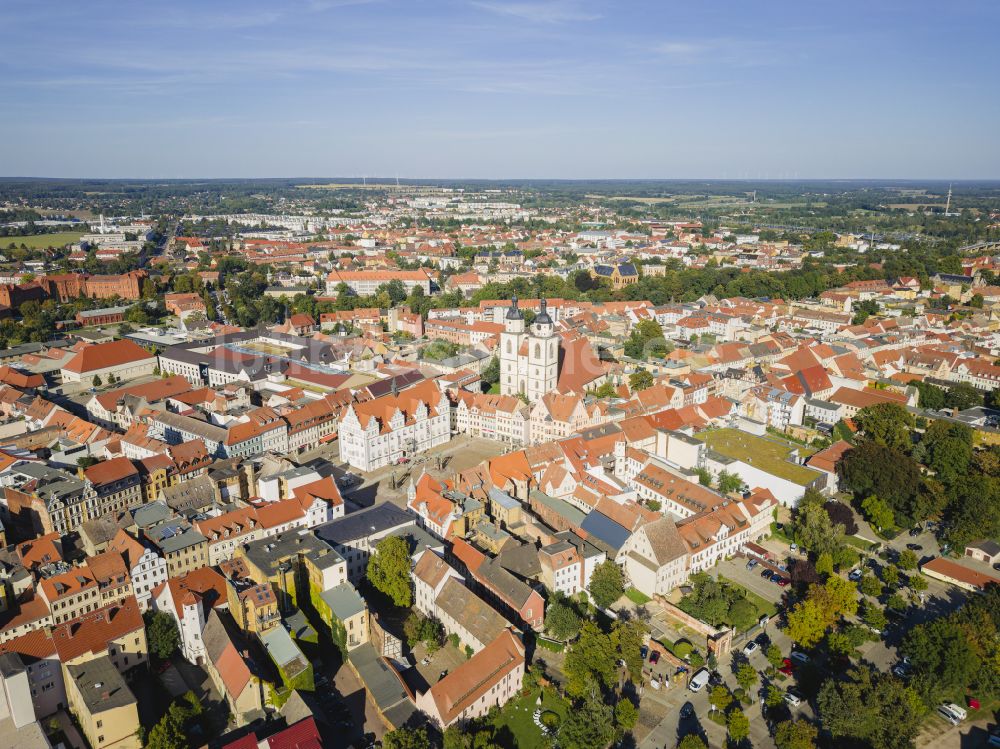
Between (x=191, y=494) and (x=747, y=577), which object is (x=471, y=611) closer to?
(x=747, y=577)

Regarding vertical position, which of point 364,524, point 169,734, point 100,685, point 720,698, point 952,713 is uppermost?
point 364,524

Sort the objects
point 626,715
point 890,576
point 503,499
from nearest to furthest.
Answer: point 626,715
point 890,576
point 503,499

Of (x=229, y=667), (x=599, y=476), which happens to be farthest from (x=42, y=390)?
(x=599, y=476)

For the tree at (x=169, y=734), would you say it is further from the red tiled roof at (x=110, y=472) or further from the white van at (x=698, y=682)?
the white van at (x=698, y=682)

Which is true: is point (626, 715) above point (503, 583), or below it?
below

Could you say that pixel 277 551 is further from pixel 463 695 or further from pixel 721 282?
pixel 721 282

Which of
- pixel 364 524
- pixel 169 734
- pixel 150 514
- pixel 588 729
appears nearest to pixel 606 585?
pixel 588 729
